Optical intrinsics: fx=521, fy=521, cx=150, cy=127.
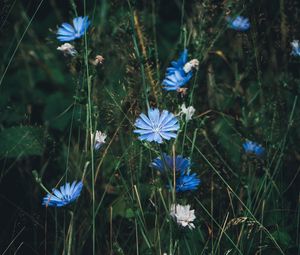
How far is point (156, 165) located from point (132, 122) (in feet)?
0.78

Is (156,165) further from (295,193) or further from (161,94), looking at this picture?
(295,193)

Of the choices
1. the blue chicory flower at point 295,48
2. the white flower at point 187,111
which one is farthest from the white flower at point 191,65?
the blue chicory flower at point 295,48

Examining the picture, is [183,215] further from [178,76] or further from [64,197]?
[178,76]

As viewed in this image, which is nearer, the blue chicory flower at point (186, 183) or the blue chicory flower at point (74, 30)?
the blue chicory flower at point (186, 183)

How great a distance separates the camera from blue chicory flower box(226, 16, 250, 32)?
194 cm

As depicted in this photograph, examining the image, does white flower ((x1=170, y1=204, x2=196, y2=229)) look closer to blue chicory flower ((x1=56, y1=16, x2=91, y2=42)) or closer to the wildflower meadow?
the wildflower meadow

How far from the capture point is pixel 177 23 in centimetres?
315

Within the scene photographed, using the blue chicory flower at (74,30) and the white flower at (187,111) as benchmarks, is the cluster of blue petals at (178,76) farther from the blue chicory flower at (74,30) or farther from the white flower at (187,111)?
the blue chicory flower at (74,30)

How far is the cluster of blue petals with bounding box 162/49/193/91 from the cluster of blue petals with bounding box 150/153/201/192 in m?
0.25

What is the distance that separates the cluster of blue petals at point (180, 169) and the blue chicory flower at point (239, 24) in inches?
28.8

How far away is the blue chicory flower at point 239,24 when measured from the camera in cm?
194

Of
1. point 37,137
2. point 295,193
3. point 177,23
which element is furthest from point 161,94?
point 177,23

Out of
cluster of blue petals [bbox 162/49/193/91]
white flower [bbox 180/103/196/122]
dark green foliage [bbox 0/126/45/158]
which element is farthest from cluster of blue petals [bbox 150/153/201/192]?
dark green foliage [bbox 0/126/45/158]

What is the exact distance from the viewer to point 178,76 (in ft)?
5.23
